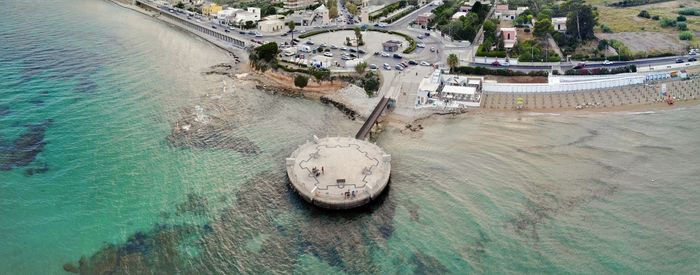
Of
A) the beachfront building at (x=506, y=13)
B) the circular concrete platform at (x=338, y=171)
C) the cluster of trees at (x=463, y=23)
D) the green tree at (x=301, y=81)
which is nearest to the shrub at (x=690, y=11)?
the beachfront building at (x=506, y=13)

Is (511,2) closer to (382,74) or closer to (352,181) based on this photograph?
(382,74)

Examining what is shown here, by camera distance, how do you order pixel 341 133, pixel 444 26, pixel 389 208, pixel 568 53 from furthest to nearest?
pixel 444 26 < pixel 568 53 < pixel 341 133 < pixel 389 208

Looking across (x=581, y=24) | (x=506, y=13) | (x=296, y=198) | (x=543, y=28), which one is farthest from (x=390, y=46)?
(x=296, y=198)

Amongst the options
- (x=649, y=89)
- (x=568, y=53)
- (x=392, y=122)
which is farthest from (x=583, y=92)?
(x=392, y=122)

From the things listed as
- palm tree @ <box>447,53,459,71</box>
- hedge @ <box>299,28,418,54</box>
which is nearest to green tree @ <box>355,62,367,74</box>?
hedge @ <box>299,28,418,54</box>

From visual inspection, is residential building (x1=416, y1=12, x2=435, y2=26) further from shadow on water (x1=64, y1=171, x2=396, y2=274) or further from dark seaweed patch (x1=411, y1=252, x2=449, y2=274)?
dark seaweed patch (x1=411, y1=252, x2=449, y2=274)
